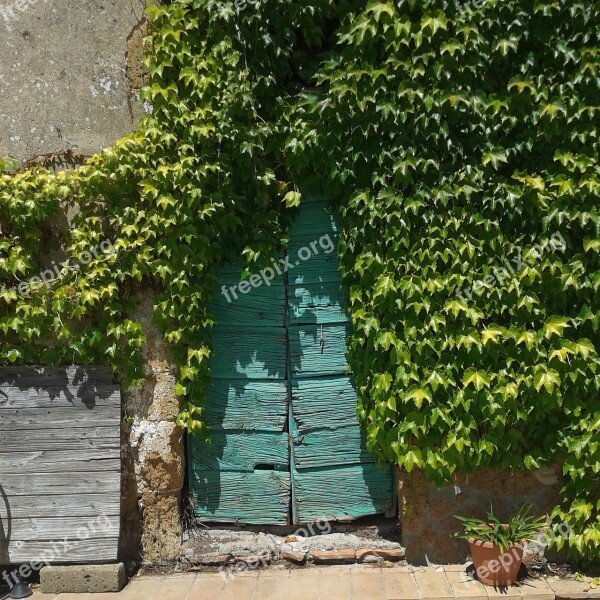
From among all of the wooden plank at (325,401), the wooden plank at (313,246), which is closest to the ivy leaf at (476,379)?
the wooden plank at (325,401)

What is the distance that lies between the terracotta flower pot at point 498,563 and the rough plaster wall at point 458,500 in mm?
278

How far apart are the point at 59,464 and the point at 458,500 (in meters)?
2.60

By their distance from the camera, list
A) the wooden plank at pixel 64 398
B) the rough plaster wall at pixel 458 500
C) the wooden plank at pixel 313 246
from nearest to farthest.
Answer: the rough plaster wall at pixel 458 500, the wooden plank at pixel 64 398, the wooden plank at pixel 313 246

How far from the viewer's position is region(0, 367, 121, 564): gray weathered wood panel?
3941 mm

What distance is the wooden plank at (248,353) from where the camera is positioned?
4172mm

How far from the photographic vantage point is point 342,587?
378cm

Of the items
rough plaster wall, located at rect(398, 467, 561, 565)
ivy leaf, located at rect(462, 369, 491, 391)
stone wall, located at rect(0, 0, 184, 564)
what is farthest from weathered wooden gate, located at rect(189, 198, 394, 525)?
ivy leaf, located at rect(462, 369, 491, 391)

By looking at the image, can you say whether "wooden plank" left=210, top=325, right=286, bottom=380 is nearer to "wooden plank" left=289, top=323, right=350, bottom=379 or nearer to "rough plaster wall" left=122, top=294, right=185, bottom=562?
"wooden plank" left=289, top=323, right=350, bottom=379

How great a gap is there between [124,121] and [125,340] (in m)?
1.45

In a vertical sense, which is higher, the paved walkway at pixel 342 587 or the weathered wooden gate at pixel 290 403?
the weathered wooden gate at pixel 290 403

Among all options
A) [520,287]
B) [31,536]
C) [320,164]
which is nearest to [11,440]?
[31,536]

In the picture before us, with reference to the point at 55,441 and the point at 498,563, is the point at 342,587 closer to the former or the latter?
the point at 498,563

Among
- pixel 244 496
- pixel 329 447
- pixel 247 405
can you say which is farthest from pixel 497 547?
pixel 247 405

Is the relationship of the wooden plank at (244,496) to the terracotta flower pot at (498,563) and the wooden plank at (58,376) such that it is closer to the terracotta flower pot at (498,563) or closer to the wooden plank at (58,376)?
the wooden plank at (58,376)
